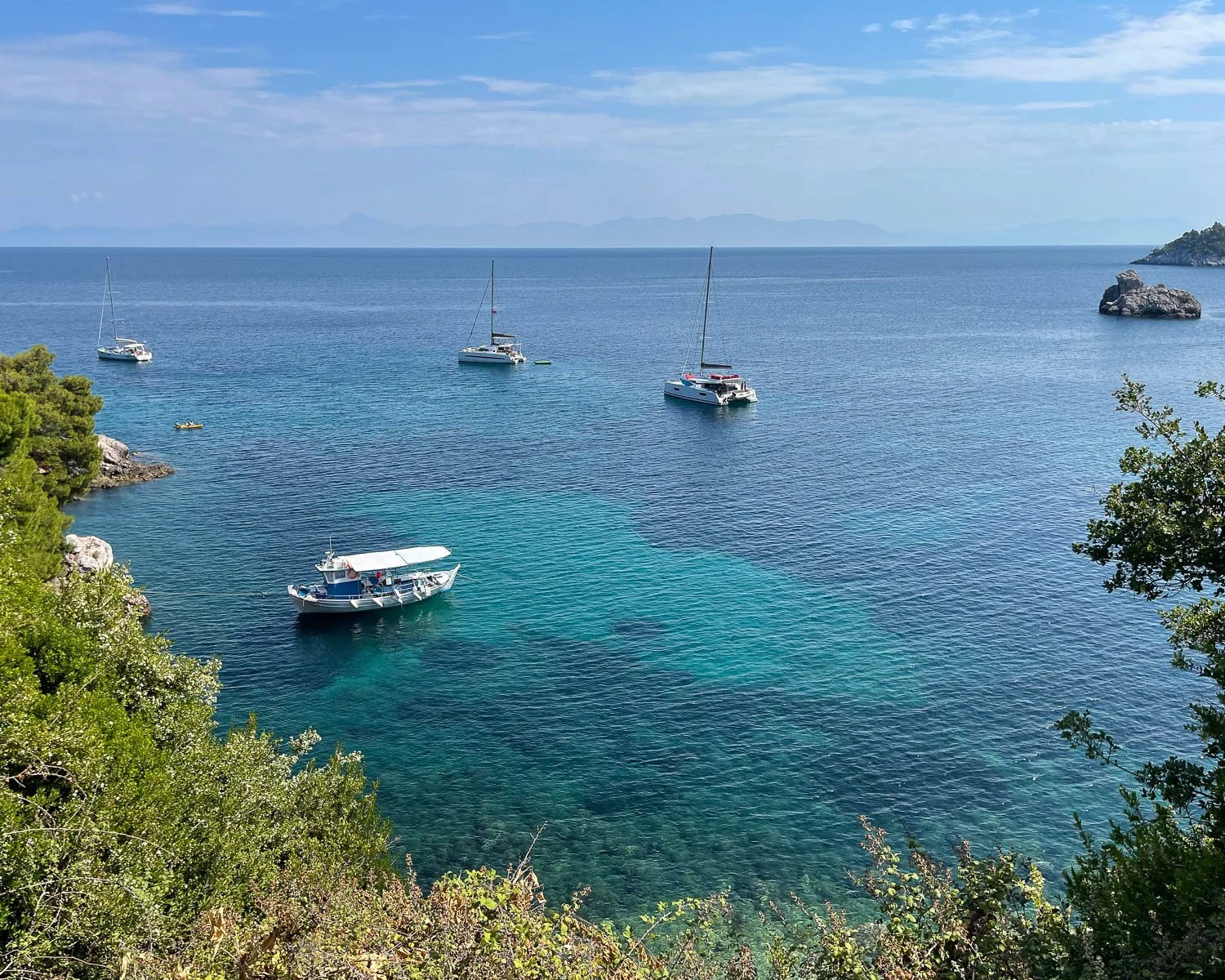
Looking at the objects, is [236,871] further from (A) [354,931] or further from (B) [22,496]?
(B) [22,496]

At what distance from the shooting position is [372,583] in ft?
182

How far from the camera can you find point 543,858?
34.2 meters

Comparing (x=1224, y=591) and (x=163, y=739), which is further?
(x=163, y=739)

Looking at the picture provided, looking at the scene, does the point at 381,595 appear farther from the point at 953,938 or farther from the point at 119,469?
the point at 953,938

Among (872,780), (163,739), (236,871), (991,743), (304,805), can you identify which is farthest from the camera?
(991,743)

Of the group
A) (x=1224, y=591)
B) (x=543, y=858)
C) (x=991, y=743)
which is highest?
(x=1224, y=591)

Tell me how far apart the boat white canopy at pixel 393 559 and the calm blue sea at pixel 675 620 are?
2.87 metres

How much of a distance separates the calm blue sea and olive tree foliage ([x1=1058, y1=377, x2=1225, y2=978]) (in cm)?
1627

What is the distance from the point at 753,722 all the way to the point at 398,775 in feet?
54.2

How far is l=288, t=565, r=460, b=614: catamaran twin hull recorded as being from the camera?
53656 mm

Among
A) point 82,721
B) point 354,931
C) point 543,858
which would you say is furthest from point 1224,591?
point 82,721

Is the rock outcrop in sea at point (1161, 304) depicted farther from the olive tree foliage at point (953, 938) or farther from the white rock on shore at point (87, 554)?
the olive tree foliage at point (953, 938)

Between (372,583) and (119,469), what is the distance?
38.8 metres

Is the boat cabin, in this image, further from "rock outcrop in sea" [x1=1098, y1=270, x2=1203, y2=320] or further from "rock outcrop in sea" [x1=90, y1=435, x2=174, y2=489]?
"rock outcrop in sea" [x1=1098, y1=270, x2=1203, y2=320]
